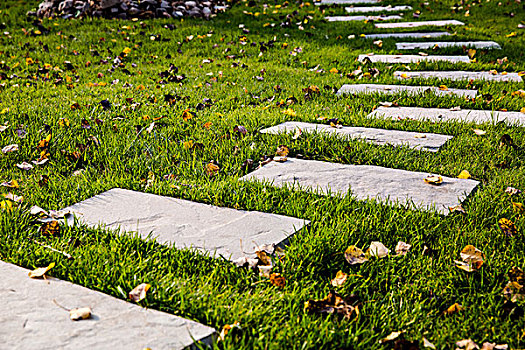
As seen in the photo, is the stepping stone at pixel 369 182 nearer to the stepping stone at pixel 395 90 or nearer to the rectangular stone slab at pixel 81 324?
the rectangular stone slab at pixel 81 324

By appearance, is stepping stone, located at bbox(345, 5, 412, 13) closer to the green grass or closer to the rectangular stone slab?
the green grass

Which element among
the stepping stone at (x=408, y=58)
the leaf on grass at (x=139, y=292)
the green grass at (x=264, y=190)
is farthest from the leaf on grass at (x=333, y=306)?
the stepping stone at (x=408, y=58)

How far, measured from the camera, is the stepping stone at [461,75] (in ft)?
14.7

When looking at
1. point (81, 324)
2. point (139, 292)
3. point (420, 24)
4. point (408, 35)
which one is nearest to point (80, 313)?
point (81, 324)

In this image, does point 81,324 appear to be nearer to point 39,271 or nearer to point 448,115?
point 39,271

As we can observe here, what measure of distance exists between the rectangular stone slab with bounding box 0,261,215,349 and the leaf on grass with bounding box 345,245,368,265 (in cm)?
67

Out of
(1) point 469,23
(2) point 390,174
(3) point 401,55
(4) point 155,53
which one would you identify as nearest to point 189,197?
(2) point 390,174

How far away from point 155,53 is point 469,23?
443 cm

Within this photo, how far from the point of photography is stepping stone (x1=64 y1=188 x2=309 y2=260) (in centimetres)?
204

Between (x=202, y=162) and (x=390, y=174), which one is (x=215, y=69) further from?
(x=390, y=174)

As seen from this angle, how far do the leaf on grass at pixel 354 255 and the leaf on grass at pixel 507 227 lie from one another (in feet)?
2.06

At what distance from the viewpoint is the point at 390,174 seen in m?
2.69

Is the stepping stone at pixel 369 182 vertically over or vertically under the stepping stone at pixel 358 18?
under

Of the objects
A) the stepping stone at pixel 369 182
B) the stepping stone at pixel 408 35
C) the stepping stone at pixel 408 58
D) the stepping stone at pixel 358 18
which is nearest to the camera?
the stepping stone at pixel 369 182
